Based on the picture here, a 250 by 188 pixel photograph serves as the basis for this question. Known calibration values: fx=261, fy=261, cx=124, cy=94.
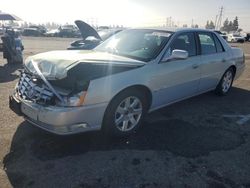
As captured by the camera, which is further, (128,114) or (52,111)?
(128,114)

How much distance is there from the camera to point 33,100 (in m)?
3.33

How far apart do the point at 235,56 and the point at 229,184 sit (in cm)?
407

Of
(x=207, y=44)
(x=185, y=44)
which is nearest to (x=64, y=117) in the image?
(x=185, y=44)

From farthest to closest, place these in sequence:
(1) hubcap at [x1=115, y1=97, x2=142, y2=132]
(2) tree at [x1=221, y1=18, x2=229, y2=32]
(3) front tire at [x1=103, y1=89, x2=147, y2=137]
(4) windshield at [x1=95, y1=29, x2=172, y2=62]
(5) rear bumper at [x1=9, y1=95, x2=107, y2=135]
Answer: (2) tree at [x1=221, y1=18, x2=229, y2=32]
(4) windshield at [x1=95, y1=29, x2=172, y2=62]
(1) hubcap at [x1=115, y1=97, x2=142, y2=132]
(3) front tire at [x1=103, y1=89, x2=147, y2=137]
(5) rear bumper at [x1=9, y1=95, x2=107, y2=135]

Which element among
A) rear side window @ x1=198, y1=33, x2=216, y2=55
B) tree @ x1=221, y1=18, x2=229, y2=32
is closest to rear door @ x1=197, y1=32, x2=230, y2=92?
rear side window @ x1=198, y1=33, x2=216, y2=55

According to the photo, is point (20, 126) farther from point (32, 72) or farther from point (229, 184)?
point (229, 184)

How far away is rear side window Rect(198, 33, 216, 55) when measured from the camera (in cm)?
510

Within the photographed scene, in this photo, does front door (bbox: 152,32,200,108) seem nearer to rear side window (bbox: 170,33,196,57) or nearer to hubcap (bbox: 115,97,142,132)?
rear side window (bbox: 170,33,196,57)

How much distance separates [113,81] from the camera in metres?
3.37

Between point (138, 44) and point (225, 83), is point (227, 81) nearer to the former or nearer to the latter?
point (225, 83)

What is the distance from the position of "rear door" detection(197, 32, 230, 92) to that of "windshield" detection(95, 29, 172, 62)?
39.9 inches

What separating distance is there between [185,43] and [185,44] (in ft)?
0.06

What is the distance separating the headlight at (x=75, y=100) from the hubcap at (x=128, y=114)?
64cm

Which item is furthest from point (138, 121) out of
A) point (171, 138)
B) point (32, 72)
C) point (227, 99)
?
point (227, 99)
